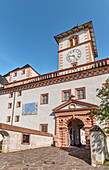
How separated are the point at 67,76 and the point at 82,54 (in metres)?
5.75

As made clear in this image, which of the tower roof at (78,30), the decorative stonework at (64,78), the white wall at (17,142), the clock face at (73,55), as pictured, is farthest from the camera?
the tower roof at (78,30)

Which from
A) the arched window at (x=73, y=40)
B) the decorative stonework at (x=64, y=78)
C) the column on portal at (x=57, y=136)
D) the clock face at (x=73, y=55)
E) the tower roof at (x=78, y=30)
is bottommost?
the column on portal at (x=57, y=136)

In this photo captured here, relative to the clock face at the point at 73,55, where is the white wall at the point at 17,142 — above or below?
below

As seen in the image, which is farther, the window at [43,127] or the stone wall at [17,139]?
the window at [43,127]

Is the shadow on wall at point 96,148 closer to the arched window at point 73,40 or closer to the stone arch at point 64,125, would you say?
the stone arch at point 64,125

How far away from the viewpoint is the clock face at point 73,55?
2097cm

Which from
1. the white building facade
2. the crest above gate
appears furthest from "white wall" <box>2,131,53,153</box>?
the crest above gate

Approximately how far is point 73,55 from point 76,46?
5.08 feet

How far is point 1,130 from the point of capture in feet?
30.0

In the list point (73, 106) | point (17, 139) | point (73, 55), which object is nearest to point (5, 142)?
point (17, 139)

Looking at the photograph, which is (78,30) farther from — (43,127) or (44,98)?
(43,127)

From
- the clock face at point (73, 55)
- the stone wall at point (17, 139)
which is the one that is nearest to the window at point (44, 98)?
the stone wall at point (17, 139)

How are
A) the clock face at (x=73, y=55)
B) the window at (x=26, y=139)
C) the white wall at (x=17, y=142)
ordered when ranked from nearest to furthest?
the white wall at (x=17, y=142) → the window at (x=26, y=139) → the clock face at (x=73, y=55)

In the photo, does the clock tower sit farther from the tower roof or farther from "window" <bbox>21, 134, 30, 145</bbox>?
"window" <bbox>21, 134, 30, 145</bbox>
